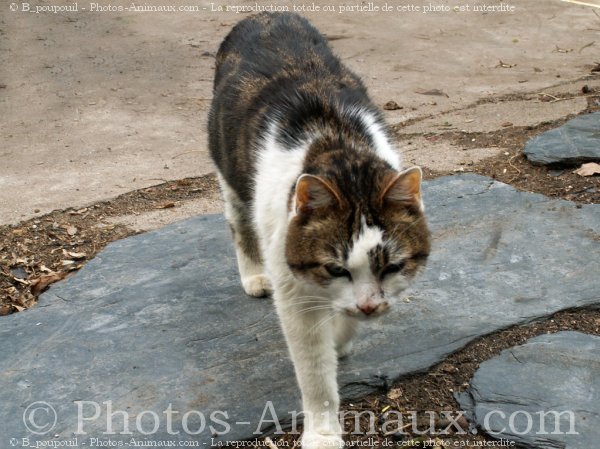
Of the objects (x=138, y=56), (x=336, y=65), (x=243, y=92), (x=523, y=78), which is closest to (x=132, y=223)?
(x=243, y=92)

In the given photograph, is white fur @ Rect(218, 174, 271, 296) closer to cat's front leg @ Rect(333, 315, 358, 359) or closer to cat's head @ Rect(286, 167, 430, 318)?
cat's front leg @ Rect(333, 315, 358, 359)

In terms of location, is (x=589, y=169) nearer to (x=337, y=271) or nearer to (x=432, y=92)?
(x=432, y=92)

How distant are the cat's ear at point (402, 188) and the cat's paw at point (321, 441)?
33.2 inches

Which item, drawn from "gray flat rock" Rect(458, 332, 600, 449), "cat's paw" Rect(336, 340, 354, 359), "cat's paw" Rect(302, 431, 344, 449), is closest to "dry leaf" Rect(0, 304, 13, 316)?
"cat's paw" Rect(336, 340, 354, 359)

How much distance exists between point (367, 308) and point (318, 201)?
380mm

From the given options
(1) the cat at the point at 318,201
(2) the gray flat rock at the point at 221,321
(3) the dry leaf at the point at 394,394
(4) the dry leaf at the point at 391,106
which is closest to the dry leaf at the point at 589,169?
(2) the gray flat rock at the point at 221,321

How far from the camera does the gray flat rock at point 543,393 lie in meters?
2.67

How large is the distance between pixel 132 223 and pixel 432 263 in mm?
1848

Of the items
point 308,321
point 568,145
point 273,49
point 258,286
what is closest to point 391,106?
point 568,145

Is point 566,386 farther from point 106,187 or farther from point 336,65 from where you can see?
point 106,187

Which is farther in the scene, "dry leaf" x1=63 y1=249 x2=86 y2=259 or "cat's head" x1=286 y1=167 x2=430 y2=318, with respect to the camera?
"dry leaf" x1=63 y1=249 x2=86 y2=259

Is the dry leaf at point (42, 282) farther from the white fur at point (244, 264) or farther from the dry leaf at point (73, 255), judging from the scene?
the white fur at point (244, 264)

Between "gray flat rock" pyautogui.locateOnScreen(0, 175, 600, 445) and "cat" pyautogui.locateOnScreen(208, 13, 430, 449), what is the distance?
0.23 m

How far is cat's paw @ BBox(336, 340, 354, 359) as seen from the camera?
123 inches
